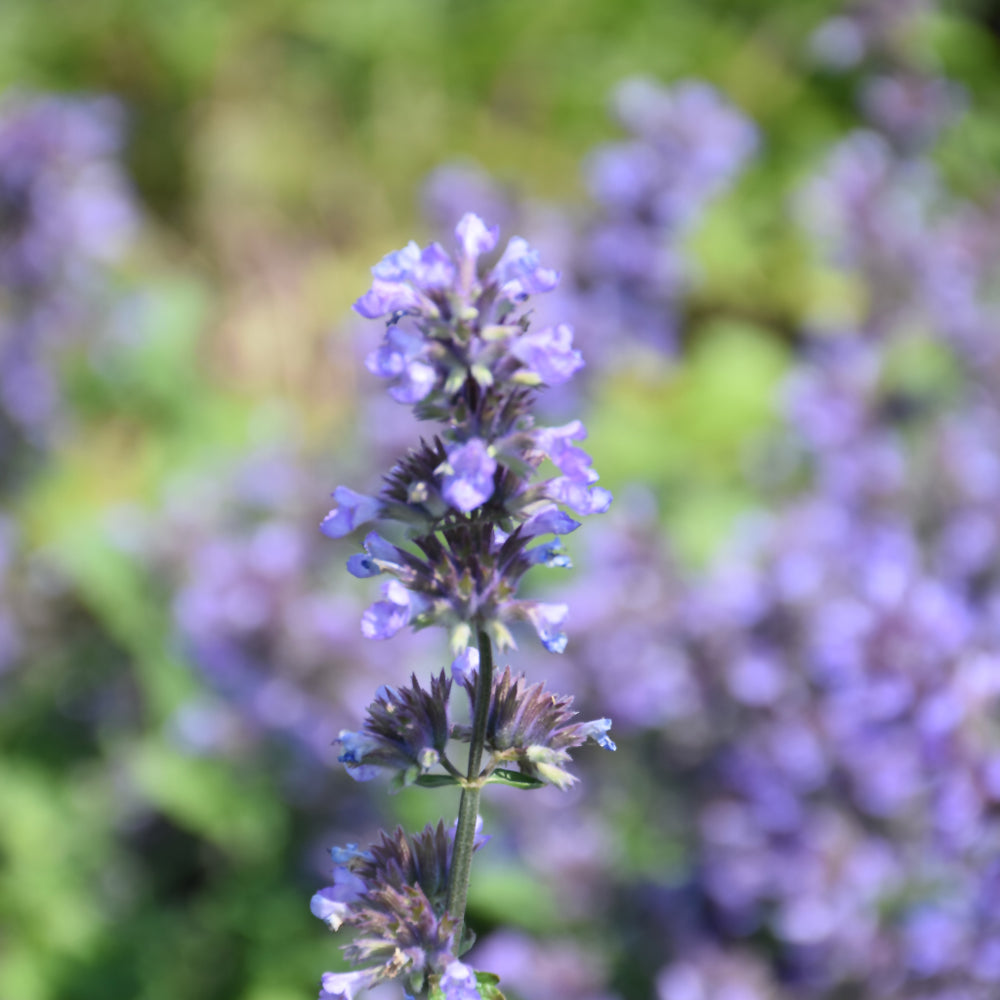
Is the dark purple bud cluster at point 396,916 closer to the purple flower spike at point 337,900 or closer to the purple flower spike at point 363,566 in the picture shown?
the purple flower spike at point 337,900

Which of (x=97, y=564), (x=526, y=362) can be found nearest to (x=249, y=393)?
(x=97, y=564)

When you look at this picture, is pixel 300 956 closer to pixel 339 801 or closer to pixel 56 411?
pixel 339 801

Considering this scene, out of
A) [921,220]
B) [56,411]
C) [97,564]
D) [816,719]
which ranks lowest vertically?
[816,719]

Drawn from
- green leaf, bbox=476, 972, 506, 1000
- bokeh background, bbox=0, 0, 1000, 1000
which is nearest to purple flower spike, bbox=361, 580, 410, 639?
green leaf, bbox=476, 972, 506, 1000

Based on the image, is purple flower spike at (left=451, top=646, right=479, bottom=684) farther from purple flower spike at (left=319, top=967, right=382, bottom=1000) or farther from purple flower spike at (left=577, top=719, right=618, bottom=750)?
purple flower spike at (left=319, top=967, right=382, bottom=1000)

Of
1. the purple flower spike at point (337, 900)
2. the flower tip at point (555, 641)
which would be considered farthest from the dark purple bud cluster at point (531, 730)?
the purple flower spike at point (337, 900)

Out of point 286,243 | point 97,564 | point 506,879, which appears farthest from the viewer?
point 286,243
